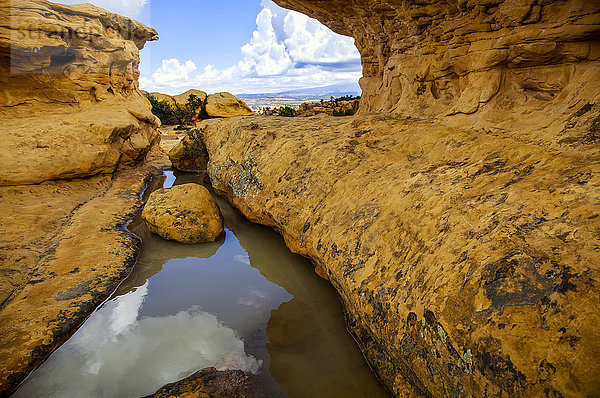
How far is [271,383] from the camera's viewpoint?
2619mm

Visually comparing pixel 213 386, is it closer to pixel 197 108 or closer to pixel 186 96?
pixel 197 108

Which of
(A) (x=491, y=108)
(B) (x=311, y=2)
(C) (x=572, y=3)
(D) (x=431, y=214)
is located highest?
(B) (x=311, y=2)

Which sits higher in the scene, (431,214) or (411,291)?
(431,214)

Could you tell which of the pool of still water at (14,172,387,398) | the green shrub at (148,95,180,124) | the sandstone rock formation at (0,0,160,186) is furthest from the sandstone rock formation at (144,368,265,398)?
the green shrub at (148,95,180,124)

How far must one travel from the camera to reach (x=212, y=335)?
3170 mm

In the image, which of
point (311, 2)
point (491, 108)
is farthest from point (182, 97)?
point (491, 108)

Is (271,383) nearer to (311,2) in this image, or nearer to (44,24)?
(311,2)

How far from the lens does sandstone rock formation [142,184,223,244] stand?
5000mm

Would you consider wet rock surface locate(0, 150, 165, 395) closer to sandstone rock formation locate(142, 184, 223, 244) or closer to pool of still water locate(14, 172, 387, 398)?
pool of still water locate(14, 172, 387, 398)

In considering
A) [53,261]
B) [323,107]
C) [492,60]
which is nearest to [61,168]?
[53,261]

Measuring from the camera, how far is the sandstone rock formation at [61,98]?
6.55 metres

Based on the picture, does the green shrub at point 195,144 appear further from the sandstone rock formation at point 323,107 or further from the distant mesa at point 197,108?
the distant mesa at point 197,108

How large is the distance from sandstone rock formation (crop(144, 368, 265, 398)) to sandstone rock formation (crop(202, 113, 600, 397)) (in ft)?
3.64

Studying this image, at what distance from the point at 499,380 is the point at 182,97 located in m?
22.7
